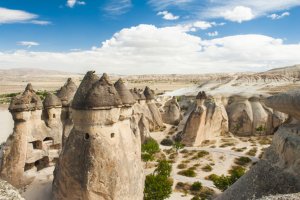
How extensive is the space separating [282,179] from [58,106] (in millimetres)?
15976

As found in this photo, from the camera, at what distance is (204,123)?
3847 centimetres

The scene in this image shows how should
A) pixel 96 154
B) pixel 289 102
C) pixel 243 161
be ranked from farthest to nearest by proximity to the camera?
pixel 243 161
pixel 96 154
pixel 289 102

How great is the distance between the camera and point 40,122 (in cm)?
2116

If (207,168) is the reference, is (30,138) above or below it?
above

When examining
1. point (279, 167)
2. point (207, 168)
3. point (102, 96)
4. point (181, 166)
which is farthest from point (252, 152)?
point (102, 96)

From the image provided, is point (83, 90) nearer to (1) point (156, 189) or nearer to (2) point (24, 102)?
(2) point (24, 102)

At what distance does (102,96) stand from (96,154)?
241 centimetres

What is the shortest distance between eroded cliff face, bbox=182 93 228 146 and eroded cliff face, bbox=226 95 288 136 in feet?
6.34

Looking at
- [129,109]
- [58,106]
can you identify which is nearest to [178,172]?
[58,106]

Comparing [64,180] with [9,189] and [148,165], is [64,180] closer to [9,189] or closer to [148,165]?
[9,189]

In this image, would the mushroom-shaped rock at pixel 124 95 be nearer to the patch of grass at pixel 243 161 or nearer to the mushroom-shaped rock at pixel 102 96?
the mushroom-shaped rock at pixel 102 96

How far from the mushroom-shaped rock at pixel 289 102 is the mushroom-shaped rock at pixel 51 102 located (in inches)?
578

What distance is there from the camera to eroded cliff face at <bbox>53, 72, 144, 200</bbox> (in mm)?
13305

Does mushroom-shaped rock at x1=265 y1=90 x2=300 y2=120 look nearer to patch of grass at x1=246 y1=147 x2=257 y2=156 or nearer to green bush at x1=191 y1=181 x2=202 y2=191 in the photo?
green bush at x1=191 y1=181 x2=202 y2=191
